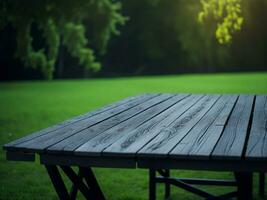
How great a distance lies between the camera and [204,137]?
3547 millimetres

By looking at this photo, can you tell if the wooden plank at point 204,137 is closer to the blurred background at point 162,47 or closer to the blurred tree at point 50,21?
the blurred tree at point 50,21

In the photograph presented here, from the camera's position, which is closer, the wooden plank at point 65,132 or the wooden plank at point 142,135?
the wooden plank at point 142,135

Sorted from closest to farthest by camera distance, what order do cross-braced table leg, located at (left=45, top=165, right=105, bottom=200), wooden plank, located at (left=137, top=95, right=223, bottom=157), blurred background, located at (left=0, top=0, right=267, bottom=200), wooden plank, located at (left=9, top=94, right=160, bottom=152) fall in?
wooden plank, located at (left=137, top=95, right=223, bottom=157), wooden plank, located at (left=9, top=94, right=160, bottom=152), cross-braced table leg, located at (left=45, top=165, right=105, bottom=200), blurred background, located at (left=0, top=0, right=267, bottom=200)

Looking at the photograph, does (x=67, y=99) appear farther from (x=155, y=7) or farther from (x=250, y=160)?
(x=155, y=7)

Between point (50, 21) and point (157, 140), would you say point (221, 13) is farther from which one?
point (50, 21)

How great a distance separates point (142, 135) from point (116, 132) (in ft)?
0.77

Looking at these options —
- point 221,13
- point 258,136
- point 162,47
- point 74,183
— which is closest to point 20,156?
point 74,183

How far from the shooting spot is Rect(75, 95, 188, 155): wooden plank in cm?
316

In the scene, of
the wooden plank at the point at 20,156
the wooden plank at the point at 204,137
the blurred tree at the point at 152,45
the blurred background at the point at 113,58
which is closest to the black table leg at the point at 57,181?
the wooden plank at the point at 20,156

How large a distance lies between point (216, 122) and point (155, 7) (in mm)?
49234

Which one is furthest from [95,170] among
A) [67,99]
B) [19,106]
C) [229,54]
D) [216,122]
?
[229,54]

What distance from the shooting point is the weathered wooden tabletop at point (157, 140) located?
299 centimetres

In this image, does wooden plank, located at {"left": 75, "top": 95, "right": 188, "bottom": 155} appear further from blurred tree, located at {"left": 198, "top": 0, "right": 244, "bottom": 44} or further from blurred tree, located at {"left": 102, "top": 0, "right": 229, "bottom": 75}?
blurred tree, located at {"left": 102, "top": 0, "right": 229, "bottom": 75}

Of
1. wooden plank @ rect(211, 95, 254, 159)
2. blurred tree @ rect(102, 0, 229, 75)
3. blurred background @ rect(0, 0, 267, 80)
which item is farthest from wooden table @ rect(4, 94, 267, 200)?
blurred tree @ rect(102, 0, 229, 75)
